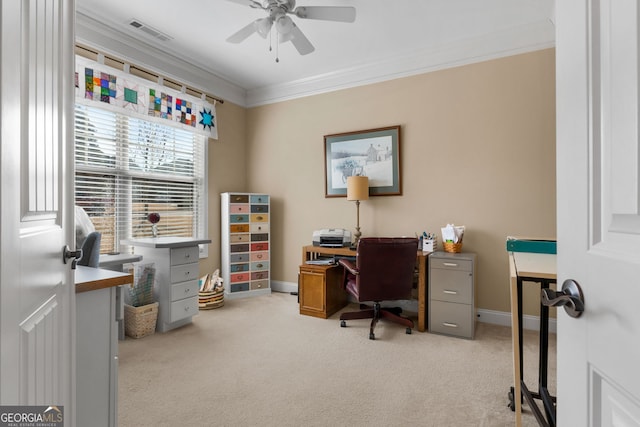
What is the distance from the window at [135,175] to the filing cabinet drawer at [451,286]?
2.86 metres

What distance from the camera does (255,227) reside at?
417 centimetres

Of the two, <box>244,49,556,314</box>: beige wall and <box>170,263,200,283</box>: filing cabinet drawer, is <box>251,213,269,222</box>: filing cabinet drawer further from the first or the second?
<box>170,263,200,283</box>: filing cabinet drawer

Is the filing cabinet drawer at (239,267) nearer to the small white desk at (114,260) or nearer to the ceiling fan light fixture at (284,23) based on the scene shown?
the small white desk at (114,260)

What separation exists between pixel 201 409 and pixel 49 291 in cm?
127

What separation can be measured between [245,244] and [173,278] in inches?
49.2

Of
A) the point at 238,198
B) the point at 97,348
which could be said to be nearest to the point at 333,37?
the point at 238,198

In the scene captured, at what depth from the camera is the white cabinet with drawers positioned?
2.88 m

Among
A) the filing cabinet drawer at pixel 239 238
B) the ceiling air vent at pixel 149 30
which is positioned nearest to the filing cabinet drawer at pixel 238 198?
the filing cabinet drawer at pixel 239 238

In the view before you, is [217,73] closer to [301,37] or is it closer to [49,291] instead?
[301,37]

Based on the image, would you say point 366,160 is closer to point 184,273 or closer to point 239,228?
point 239,228

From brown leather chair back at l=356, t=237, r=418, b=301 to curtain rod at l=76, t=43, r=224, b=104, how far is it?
9.30 feet

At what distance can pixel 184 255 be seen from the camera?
304 centimetres

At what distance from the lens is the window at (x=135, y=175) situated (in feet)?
9.60

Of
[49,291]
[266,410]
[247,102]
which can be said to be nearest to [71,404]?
[49,291]
